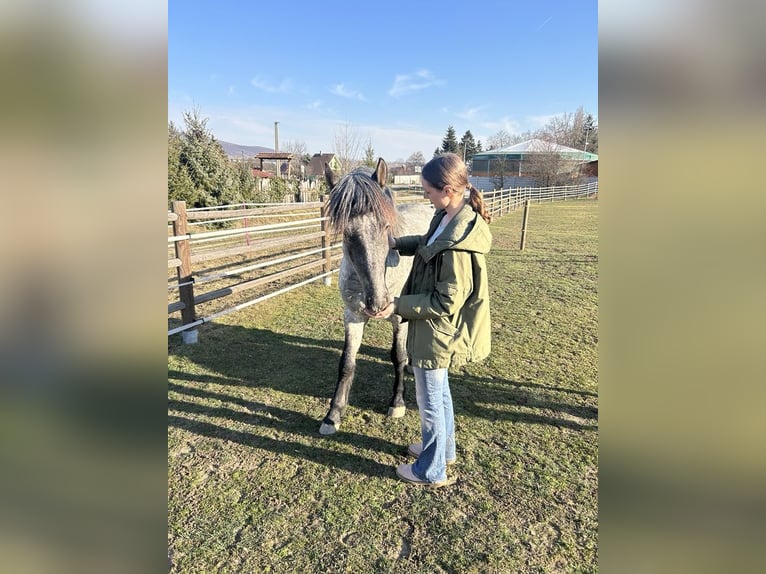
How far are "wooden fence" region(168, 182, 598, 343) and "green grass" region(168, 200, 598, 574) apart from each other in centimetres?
55

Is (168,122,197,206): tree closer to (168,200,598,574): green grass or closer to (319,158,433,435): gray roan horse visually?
(168,200,598,574): green grass

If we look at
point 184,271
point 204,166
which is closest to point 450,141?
point 204,166

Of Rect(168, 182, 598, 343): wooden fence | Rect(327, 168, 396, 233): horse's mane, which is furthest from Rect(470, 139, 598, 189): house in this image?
Rect(327, 168, 396, 233): horse's mane

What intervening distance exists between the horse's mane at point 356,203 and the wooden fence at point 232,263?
1.14m

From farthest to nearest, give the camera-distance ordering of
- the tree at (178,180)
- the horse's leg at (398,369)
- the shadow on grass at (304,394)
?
the tree at (178,180)
the horse's leg at (398,369)
the shadow on grass at (304,394)

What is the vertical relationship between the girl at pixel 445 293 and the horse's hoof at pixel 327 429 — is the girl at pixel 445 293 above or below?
above

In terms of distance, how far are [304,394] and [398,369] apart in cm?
86

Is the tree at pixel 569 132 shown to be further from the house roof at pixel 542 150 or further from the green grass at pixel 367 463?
the green grass at pixel 367 463

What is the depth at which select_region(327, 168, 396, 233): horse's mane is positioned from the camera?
94.1 inches

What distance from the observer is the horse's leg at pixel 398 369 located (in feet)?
10.5

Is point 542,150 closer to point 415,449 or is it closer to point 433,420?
point 415,449

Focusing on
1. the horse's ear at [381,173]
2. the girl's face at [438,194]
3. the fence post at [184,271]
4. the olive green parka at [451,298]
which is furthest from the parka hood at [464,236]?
the fence post at [184,271]

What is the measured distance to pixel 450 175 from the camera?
80.6 inches
